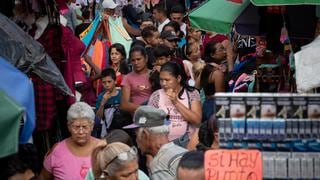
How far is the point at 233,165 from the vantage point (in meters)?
4.95

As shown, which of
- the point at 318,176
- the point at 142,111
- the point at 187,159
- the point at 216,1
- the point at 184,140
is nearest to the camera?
the point at 318,176

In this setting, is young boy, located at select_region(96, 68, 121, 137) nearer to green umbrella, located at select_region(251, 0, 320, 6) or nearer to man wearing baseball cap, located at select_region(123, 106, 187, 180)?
man wearing baseball cap, located at select_region(123, 106, 187, 180)

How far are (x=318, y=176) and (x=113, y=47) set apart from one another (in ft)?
25.6

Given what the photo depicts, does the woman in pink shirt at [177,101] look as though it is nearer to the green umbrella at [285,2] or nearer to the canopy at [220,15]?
the canopy at [220,15]

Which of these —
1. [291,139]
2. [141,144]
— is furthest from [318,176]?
[141,144]

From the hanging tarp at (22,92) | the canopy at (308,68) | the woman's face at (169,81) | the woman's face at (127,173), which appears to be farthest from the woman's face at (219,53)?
the hanging tarp at (22,92)

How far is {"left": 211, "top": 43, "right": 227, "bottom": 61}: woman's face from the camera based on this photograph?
37.8ft

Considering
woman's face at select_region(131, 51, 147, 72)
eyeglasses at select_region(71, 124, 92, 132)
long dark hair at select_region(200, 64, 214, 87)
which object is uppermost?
woman's face at select_region(131, 51, 147, 72)

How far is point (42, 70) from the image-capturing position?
729 centimetres

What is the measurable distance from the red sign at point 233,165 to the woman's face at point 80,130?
314 cm

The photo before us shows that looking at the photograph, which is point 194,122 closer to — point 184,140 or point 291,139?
point 184,140

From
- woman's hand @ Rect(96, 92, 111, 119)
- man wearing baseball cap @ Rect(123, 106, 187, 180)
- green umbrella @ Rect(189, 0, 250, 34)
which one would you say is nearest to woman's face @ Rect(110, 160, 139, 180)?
man wearing baseball cap @ Rect(123, 106, 187, 180)

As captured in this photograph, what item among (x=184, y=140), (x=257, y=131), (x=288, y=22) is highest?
(x=288, y=22)

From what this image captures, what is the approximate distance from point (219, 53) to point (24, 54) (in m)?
4.86
